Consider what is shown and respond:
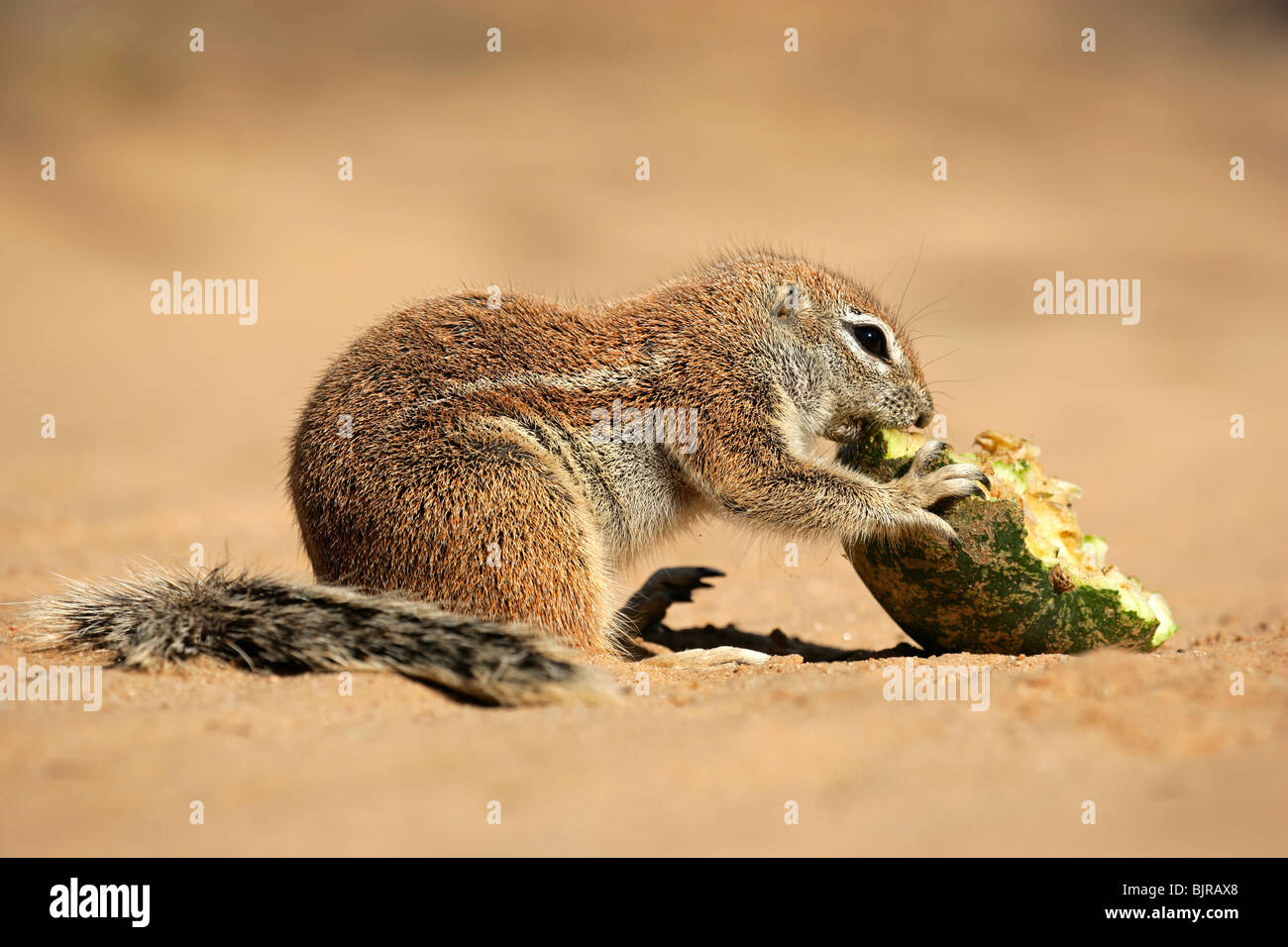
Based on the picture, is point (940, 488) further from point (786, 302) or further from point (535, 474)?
point (535, 474)

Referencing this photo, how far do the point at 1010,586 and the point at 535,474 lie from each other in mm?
2168

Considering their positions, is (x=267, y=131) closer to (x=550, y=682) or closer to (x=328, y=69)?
(x=328, y=69)

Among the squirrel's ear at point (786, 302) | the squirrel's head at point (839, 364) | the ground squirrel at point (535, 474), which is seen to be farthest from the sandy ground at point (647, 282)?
the squirrel's ear at point (786, 302)

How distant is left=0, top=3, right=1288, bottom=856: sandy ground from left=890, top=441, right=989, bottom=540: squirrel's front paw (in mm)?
615

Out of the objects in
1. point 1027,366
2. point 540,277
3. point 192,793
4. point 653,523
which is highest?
point 540,277

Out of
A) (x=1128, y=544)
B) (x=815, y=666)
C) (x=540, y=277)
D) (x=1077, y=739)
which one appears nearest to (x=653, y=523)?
(x=815, y=666)

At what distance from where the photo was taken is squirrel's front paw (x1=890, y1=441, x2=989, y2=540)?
17.2 feet

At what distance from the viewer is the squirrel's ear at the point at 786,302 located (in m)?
6.07

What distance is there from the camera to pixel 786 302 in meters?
6.08

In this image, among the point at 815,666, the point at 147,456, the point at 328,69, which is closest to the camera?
the point at 815,666

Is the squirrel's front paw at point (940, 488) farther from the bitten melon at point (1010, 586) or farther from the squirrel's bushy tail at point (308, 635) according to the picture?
the squirrel's bushy tail at point (308, 635)

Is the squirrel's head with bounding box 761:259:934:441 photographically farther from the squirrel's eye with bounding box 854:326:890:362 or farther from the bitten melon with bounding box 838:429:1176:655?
the bitten melon with bounding box 838:429:1176:655
